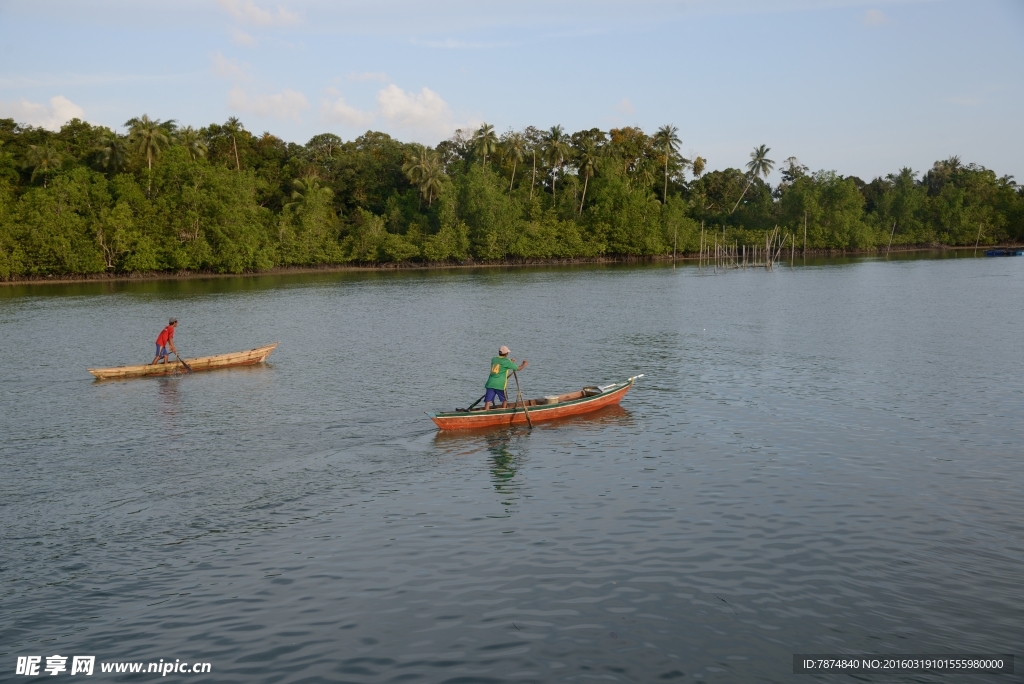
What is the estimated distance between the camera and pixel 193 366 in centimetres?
3456

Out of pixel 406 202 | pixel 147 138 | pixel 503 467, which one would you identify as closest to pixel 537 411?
pixel 503 467

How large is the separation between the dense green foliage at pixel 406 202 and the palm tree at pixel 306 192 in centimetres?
34

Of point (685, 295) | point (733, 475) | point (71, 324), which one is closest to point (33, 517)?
point (733, 475)

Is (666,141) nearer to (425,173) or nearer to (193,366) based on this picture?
(425,173)

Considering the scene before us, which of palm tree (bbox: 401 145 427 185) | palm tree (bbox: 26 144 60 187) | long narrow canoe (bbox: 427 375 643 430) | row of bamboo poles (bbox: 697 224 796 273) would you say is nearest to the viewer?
long narrow canoe (bbox: 427 375 643 430)

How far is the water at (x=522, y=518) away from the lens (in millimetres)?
11766

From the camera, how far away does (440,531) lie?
1588 centimetres

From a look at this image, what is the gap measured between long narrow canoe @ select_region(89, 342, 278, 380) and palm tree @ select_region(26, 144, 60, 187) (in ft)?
281

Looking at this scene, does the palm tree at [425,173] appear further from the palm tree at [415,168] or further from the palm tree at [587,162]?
the palm tree at [587,162]

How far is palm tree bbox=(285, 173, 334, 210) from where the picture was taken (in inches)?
4690

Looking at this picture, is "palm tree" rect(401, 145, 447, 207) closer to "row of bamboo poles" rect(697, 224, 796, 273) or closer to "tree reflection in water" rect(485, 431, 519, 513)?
"row of bamboo poles" rect(697, 224, 796, 273)

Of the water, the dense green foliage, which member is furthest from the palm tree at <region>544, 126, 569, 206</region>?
the water

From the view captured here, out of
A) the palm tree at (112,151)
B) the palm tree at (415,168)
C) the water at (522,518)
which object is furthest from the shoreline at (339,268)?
the water at (522,518)

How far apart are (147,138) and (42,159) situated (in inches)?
502
